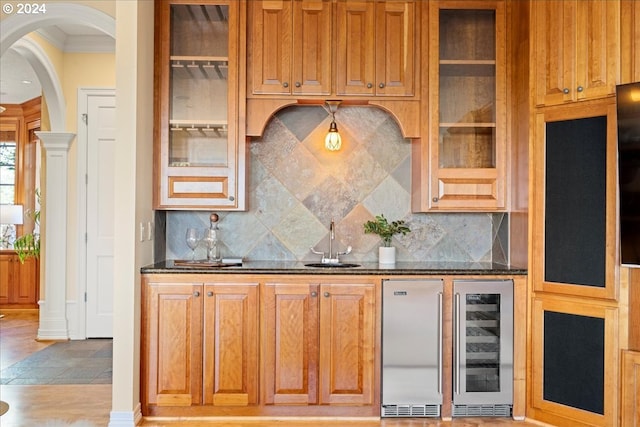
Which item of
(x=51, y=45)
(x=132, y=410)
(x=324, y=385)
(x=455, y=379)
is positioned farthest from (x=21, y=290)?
(x=455, y=379)

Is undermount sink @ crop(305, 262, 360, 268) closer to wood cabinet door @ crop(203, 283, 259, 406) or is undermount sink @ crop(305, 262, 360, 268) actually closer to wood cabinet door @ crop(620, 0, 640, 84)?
wood cabinet door @ crop(203, 283, 259, 406)

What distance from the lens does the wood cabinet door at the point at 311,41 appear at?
3.55 m

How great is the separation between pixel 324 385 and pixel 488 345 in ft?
3.50

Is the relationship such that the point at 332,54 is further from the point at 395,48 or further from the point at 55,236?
the point at 55,236

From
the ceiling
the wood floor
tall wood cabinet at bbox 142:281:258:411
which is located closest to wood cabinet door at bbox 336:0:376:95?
tall wood cabinet at bbox 142:281:258:411

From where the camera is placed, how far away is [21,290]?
7531 millimetres

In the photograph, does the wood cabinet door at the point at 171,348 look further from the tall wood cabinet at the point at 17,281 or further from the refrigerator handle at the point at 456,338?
the tall wood cabinet at the point at 17,281

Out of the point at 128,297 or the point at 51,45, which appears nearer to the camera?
the point at 128,297

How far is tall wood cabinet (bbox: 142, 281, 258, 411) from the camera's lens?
3281mm

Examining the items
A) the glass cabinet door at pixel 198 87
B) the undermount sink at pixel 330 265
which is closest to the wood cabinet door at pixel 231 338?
the undermount sink at pixel 330 265

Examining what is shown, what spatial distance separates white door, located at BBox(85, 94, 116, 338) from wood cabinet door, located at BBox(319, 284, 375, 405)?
3177 mm

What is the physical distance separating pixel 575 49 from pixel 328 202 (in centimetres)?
189

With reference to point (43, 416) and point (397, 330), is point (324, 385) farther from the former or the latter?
point (43, 416)

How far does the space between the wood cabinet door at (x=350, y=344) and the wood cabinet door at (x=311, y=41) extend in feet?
4.63
